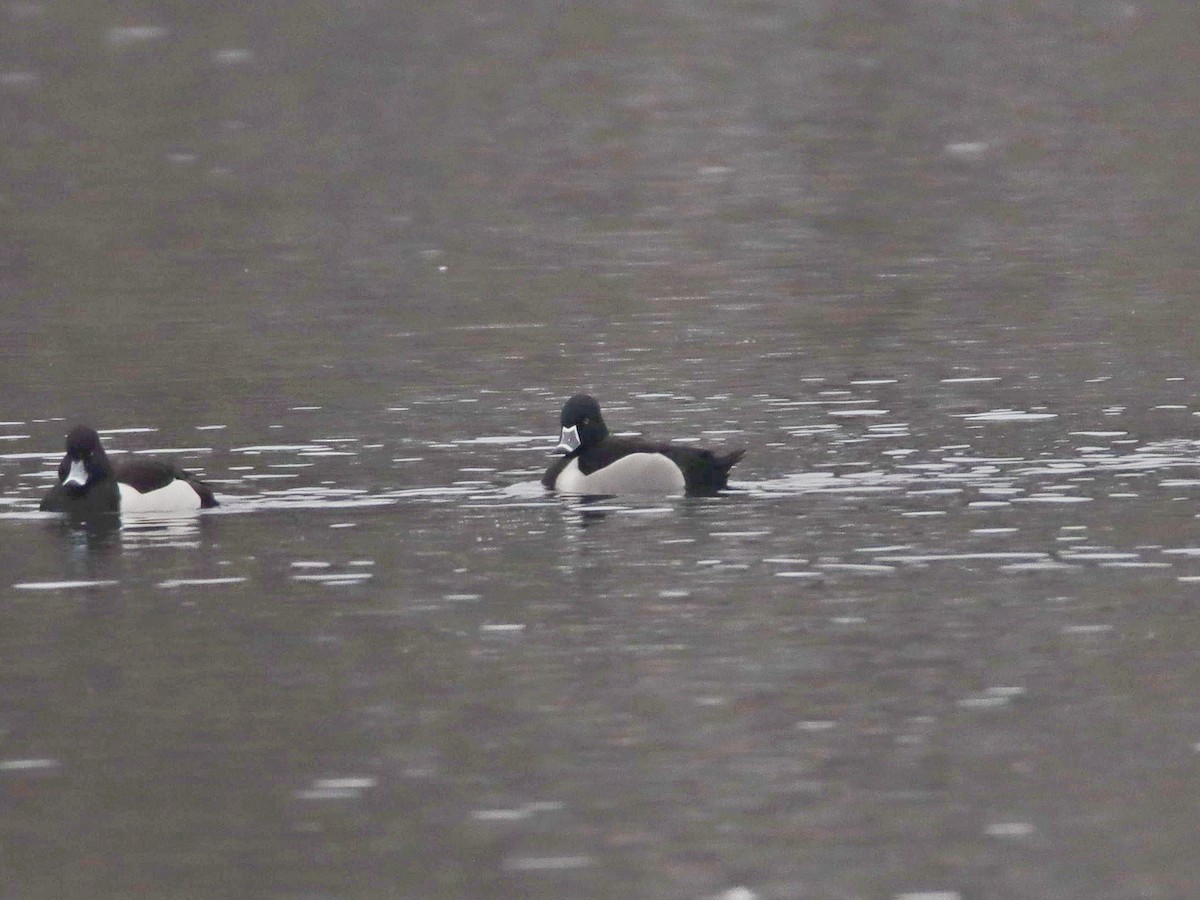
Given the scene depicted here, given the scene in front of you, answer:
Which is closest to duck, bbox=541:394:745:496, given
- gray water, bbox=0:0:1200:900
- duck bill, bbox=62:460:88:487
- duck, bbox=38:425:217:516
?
gray water, bbox=0:0:1200:900

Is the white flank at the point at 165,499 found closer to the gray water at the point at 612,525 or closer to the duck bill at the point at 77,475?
the gray water at the point at 612,525

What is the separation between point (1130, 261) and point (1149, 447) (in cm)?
1061

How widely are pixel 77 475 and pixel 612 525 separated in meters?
3.52

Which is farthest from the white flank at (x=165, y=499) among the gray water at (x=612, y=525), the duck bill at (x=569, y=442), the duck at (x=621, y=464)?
the duck bill at (x=569, y=442)

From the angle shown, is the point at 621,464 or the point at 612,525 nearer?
the point at 612,525

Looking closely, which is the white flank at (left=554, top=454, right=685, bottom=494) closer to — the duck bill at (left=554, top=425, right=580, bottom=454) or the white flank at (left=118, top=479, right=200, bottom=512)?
the duck bill at (left=554, top=425, right=580, bottom=454)

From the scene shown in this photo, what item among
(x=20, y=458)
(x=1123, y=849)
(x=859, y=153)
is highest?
(x=859, y=153)

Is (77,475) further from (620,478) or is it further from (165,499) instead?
(620,478)

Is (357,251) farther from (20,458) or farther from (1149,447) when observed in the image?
(1149,447)

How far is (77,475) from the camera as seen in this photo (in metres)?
17.2

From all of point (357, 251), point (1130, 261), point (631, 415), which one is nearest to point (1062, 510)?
point (631, 415)

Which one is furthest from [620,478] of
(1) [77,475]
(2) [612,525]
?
(1) [77,475]

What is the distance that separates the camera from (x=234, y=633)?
45.0 ft

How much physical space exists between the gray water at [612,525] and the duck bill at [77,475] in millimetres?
300
